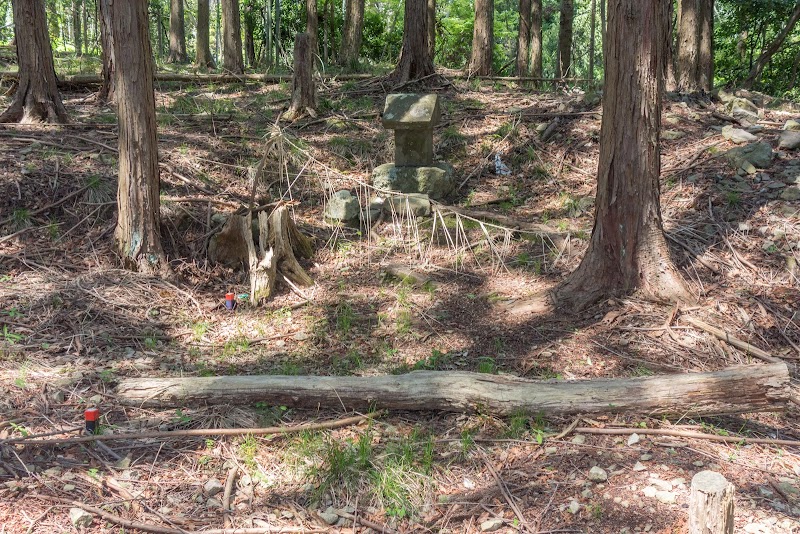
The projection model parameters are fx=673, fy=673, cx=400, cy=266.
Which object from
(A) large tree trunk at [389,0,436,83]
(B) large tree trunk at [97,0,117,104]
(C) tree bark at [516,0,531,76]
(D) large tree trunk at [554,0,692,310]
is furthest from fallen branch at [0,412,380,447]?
(C) tree bark at [516,0,531,76]

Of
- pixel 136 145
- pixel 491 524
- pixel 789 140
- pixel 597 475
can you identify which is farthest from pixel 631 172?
pixel 136 145

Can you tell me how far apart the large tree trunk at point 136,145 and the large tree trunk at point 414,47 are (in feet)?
18.1

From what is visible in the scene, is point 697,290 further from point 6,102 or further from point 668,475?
point 6,102

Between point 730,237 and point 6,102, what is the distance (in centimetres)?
960

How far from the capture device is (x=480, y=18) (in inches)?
513

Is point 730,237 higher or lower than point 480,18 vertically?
lower

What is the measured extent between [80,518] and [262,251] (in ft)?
11.9

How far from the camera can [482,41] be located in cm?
1302

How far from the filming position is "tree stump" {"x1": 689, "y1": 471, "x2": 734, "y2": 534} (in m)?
2.57

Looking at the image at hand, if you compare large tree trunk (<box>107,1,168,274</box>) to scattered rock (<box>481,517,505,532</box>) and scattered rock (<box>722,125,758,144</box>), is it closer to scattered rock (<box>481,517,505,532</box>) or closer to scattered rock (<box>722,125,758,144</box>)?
scattered rock (<box>481,517,505,532</box>)

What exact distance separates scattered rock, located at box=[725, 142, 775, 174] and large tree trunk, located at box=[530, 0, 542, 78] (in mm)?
9103

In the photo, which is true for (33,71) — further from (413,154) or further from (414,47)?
(414,47)

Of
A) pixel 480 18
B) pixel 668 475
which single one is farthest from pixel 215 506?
pixel 480 18

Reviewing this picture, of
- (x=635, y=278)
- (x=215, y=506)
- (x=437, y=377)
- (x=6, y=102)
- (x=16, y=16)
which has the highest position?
(x=16, y=16)
